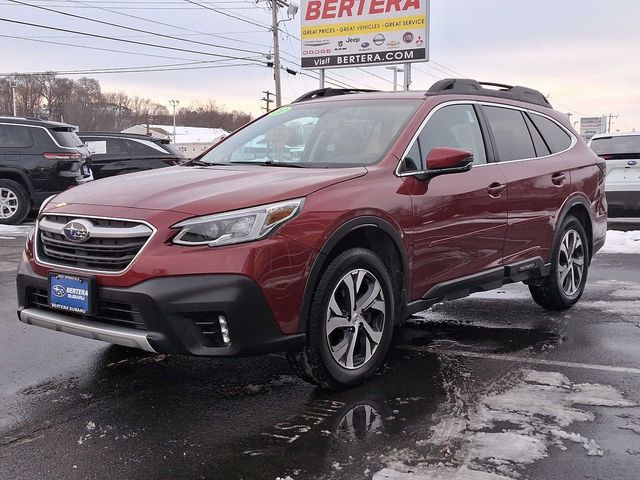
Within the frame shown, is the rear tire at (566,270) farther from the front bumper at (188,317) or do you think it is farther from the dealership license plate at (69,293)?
the dealership license plate at (69,293)

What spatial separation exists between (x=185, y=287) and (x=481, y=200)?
230 cm

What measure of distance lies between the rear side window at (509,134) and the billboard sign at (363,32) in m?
18.0

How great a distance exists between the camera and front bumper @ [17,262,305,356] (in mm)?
3051

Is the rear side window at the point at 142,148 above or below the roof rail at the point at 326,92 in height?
below

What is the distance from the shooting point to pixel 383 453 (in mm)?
2883

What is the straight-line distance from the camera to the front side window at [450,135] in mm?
4180

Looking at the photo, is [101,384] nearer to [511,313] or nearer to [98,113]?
[511,313]

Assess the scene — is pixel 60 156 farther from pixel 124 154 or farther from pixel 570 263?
pixel 570 263

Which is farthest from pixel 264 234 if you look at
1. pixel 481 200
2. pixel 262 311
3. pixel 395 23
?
pixel 395 23

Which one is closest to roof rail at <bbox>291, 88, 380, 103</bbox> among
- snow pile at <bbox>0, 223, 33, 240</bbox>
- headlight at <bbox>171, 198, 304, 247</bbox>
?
headlight at <bbox>171, 198, 304, 247</bbox>

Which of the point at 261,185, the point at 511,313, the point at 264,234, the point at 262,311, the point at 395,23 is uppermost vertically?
the point at 395,23

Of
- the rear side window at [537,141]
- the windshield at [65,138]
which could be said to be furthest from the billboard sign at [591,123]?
the rear side window at [537,141]

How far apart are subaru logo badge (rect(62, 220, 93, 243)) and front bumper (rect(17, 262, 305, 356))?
31cm

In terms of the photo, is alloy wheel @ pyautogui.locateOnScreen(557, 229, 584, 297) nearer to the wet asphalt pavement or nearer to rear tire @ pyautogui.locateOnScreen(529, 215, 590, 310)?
rear tire @ pyautogui.locateOnScreen(529, 215, 590, 310)
